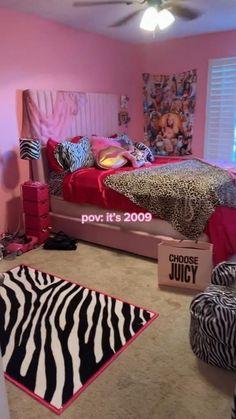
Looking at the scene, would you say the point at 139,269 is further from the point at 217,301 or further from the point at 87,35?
the point at 87,35

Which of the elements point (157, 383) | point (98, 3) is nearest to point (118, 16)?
point (98, 3)

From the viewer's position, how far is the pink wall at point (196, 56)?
4.07 m

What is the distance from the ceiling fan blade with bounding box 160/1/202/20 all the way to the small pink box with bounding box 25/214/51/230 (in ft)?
7.13

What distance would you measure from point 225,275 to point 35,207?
6.66ft

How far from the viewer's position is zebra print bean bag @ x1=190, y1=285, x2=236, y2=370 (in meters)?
1.57

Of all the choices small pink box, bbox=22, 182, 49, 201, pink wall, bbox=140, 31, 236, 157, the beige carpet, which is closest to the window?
pink wall, bbox=140, 31, 236, 157

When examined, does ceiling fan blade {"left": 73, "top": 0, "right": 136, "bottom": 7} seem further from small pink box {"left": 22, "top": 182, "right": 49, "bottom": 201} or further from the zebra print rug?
the zebra print rug

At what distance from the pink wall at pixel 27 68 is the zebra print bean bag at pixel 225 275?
7.73 feet

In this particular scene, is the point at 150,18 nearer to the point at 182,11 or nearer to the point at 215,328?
the point at 182,11

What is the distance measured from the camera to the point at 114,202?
2949 millimetres

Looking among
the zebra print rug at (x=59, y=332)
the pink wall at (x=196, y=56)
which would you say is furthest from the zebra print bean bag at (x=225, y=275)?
the pink wall at (x=196, y=56)

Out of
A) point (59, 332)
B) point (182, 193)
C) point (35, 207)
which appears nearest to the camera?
point (59, 332)

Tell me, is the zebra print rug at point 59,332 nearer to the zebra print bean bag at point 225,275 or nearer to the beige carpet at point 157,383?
the beige carpet at point 157,383

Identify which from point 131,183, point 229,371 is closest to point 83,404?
point 229,371
